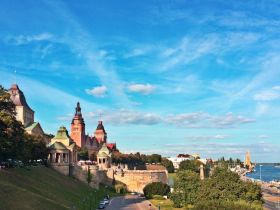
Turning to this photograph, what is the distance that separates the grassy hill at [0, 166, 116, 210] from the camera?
160 feet

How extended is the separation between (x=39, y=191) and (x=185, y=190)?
34448mm

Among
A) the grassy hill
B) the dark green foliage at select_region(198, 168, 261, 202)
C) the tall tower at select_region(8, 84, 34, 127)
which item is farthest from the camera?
the tall tower at select_region(8, 84, 34, 127)

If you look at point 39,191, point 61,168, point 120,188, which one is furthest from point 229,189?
point 120,188

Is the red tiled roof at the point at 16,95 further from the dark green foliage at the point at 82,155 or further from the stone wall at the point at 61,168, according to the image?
the stone wall at the point at 61,168

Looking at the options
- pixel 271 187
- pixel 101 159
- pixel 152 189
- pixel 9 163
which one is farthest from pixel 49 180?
pixel 271 187

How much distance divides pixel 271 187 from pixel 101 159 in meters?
79.9

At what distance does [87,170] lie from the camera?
103688mm

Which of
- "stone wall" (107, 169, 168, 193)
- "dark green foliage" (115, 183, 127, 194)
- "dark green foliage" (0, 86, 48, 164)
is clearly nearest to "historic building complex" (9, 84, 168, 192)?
"stone wall" (107, 169, 168, 193)

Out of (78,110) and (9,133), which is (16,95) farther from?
(9,133)

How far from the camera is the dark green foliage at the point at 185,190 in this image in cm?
8669

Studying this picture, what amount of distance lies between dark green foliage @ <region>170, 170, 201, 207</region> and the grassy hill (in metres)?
16.2

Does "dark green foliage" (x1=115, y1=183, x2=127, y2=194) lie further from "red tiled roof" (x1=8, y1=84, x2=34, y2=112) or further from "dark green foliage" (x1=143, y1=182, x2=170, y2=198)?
"red tiled roof" (x1=8, y1=84, x2=34, y2=112)

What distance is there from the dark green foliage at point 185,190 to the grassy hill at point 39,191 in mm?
16243

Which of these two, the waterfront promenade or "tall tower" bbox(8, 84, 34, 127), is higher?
"tall tower" bbox(8, 84, 34, 127)
